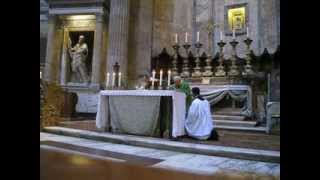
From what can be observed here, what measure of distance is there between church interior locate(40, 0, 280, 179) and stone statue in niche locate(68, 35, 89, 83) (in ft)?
0.11

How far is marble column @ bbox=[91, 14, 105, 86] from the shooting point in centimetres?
970

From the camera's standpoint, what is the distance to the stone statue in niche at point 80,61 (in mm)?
10109

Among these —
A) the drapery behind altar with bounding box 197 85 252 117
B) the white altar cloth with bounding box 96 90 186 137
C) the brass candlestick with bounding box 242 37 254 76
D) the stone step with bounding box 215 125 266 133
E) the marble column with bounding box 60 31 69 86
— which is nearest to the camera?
the white altar cloth with bounding box 96 90 186 137

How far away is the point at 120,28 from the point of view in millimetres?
9273

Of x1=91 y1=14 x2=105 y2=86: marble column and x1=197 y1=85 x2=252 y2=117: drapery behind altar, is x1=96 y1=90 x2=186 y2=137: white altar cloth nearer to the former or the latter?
x1=197 y1=85 x2=252 y2=117: drapery behind altar

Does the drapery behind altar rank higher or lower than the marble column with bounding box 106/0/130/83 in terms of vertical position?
lower

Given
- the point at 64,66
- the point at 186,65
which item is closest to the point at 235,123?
the point at 186,65

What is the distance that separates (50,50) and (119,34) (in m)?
2.68

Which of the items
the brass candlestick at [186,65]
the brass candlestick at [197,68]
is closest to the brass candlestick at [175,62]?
the brass candlestick at [186,65]

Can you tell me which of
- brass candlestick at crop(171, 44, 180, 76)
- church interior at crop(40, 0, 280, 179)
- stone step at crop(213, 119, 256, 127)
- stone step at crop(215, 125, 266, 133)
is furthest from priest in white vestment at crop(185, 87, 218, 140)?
brass candlestick at crop(171, 44, 180, 76)

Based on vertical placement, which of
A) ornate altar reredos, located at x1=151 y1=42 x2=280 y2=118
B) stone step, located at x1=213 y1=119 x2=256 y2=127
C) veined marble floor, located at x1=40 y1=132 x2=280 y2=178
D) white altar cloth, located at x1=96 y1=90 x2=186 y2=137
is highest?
ornate altar reredos, located at x1=151 y1=42 x2=280 y2=118
